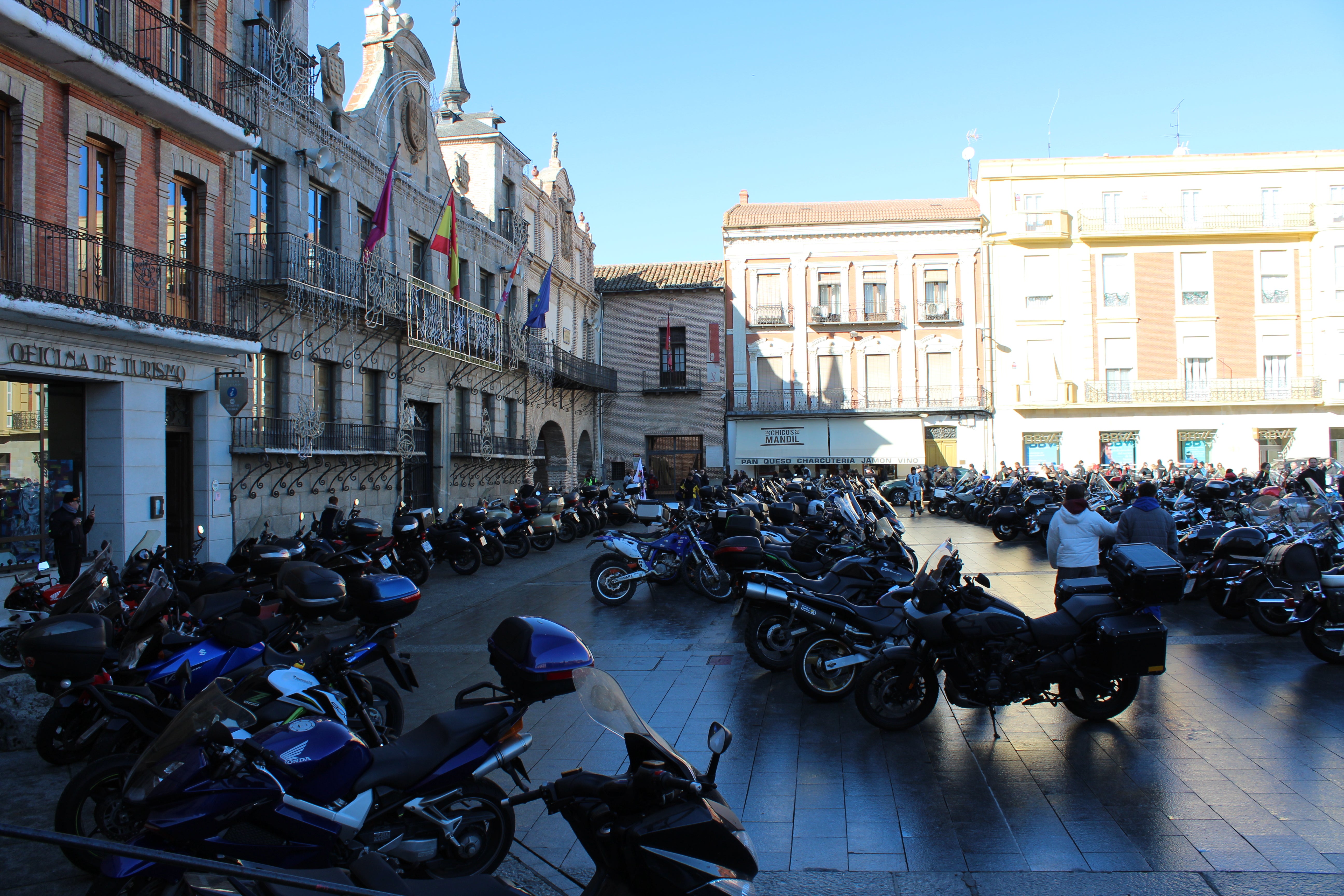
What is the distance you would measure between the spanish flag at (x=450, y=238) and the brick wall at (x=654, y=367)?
1723 centimetres

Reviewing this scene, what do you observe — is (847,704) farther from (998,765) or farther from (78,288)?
(78,288)

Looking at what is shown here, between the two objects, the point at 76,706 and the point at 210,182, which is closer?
the point at 76,706

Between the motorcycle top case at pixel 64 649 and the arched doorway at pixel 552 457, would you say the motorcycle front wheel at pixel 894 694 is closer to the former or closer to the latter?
the motorcycle top case at pixel 64 649

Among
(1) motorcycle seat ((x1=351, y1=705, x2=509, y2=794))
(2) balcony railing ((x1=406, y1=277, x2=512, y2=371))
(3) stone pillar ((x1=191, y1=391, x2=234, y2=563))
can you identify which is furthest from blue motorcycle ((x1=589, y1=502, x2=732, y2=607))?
(2) balcony railing ((x1=406, y1=277, x2=512, y2=371))

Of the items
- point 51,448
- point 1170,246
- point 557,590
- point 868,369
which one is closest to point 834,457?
point 868,369

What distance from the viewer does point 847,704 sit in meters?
6.03

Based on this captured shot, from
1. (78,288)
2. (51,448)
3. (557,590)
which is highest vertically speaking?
(78,288)

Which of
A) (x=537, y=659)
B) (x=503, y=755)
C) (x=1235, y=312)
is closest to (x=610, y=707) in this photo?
(x=537, y=659)

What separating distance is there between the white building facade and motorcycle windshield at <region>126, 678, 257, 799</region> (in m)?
34.9

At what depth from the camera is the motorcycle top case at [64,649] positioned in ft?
13.9

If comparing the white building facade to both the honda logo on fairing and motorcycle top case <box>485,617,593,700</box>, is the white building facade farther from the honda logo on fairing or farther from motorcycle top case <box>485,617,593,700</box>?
the honda logo on fairing

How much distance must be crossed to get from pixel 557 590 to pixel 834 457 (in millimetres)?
24526

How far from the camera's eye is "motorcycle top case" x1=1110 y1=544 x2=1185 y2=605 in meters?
5.11

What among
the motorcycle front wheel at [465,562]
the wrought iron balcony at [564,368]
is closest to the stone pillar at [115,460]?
the motorcycle front wheel at [465,562]
